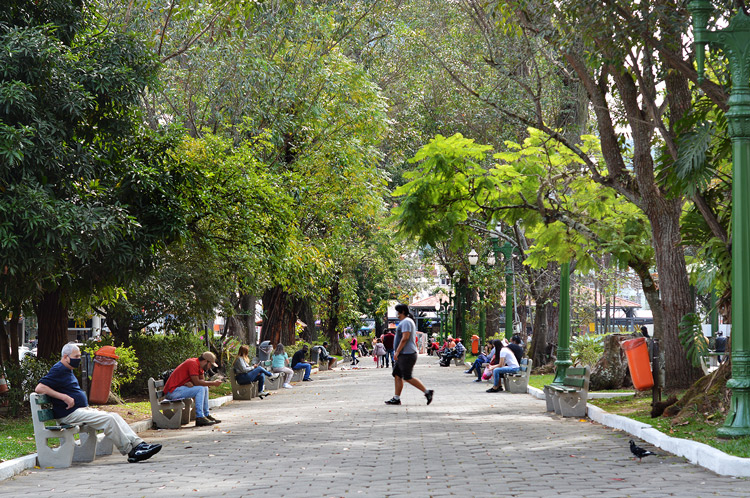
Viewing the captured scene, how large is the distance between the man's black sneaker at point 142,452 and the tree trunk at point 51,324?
282 inches

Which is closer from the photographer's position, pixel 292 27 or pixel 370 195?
pixel 292 27

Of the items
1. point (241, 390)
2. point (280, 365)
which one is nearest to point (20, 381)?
point (241, 390)

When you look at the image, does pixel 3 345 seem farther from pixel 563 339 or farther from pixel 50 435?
pixel 563 339

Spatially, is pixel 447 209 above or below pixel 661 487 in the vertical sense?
above

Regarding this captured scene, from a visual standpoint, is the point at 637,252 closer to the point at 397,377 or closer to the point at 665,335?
the point at 665,335

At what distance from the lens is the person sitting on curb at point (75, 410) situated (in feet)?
33.0

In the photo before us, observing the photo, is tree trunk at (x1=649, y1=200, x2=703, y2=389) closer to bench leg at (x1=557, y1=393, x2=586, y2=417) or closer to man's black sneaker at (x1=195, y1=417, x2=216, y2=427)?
bench leg at (x1=557, y1=393, x2=586, y2=417)

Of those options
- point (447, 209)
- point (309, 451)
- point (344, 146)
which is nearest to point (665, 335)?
point (447, 209)

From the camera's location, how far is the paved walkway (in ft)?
25.1

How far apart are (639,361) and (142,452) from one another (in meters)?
6.89

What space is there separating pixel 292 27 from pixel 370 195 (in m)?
7.74

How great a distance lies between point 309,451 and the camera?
10.6 m

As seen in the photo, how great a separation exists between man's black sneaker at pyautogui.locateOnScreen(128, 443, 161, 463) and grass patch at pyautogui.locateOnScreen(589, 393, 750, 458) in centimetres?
604

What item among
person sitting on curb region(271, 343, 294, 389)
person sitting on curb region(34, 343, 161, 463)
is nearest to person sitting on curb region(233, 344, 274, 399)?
person sitting on curb region(271, 343, 294, 389)
